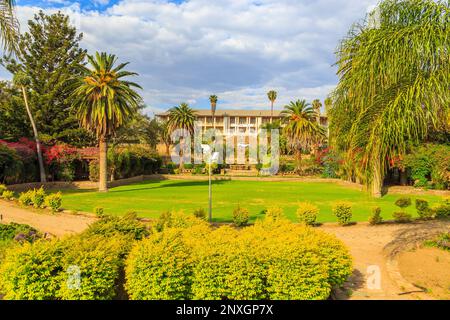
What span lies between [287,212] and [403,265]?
9852mm

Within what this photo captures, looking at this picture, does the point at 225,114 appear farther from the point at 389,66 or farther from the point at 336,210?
the point at 389,66

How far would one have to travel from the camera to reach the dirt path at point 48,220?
14812 millimetres

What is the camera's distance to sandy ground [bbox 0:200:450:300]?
7.35 meters

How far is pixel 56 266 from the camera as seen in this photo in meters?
5.79

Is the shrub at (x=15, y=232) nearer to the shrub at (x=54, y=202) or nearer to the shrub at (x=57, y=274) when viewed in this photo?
the shrub at (x=54, y=202)

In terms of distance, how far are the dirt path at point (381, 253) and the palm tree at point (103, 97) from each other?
76.3 feet

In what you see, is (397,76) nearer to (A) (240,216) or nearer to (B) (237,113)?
(A) (240,216)

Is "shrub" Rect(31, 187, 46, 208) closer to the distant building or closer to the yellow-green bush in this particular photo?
the yellow-green bush

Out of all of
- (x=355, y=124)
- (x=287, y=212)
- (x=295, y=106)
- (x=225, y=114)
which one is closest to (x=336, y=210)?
(x=287, y=212)

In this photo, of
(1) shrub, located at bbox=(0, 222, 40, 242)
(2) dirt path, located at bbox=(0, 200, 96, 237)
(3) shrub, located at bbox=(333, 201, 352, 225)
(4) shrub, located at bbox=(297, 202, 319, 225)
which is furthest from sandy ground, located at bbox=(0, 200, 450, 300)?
(1) shrub, located at bbox=(0, 222, 40, 242)

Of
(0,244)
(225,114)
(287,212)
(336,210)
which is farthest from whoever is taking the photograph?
(225,114)

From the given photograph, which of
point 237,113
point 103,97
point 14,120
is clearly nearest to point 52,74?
point 14,120

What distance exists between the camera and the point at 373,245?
39.4 feet

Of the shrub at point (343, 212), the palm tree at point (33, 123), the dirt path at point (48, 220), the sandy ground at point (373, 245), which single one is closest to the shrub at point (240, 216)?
the sandy ground at point (373, 245)
